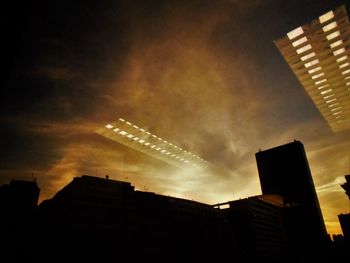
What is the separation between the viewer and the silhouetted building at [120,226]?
12.0 m

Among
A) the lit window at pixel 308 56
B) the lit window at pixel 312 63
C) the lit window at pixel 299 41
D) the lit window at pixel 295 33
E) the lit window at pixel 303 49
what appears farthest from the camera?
the lit window at pixel 312 63

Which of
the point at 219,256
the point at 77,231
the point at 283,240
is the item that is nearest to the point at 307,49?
the point at 77,231

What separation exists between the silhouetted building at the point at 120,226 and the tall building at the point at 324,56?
1259 centimetres

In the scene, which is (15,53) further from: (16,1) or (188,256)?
(188,256)

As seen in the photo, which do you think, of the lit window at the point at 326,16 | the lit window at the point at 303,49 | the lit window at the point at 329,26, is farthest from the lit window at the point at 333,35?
the lit window at the point at 326,16

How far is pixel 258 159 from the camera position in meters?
91.6

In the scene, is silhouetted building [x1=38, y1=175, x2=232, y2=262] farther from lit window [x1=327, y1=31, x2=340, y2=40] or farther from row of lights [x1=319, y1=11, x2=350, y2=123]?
lit window [x1=327, y1=31, x2=340, y2=40]

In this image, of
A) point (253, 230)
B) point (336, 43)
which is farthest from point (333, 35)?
point (253, 230)

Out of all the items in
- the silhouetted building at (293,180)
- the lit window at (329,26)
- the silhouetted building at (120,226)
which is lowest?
the silhouetted building at (120,226)

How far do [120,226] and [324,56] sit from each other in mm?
14300

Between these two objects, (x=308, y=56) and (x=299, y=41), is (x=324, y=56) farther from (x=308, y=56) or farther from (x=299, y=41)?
(x=299, y=41)

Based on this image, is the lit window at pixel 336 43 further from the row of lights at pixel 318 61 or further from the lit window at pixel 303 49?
the lit window at pixel 303 49

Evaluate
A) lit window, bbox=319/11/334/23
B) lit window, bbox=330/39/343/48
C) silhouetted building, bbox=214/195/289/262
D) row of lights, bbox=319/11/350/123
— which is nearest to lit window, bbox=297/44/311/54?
row of lights, bbox=319/11/350/123

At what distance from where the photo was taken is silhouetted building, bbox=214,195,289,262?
80.9ft
